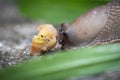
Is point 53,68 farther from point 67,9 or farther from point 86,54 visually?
point 67,9

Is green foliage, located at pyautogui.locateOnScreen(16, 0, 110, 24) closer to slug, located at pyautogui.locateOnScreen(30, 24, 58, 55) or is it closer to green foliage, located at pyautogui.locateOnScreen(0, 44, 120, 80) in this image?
slug, located at pyautogui.locateOnScreen(30, 24, 58, 55)

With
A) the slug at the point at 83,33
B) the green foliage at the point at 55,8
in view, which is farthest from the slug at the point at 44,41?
the green foliage at the point at 55,8

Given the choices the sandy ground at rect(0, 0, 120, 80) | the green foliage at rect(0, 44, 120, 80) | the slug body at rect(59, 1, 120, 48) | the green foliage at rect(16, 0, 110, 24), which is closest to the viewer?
the green foliage at rect(0, 44, 120, 80)

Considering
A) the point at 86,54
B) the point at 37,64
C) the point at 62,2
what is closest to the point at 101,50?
the point at 86,54

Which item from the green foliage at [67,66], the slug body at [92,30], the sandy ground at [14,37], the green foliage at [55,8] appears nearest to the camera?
the green foliage at [67,66]

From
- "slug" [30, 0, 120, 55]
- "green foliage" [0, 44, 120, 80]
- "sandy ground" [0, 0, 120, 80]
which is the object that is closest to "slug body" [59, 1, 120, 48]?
"slug" [30, 0, 120, 55]

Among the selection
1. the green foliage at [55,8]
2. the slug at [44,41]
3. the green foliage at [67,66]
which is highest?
the green foliage at [55,8]

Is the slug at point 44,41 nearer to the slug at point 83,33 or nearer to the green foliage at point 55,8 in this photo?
the slug at point 83,33

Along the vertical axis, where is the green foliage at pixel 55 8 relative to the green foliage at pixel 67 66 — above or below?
above
